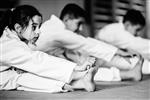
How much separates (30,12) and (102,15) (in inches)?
80.8

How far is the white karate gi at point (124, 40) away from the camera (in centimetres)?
275

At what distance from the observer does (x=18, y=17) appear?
177cm

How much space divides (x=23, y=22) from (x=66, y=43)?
55cm

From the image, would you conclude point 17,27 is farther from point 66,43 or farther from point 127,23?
point 127,23

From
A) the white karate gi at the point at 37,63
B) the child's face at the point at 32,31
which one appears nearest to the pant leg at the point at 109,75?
the white karate gi at the point at 37,63

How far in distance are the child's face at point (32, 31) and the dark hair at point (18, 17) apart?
0.02 metres

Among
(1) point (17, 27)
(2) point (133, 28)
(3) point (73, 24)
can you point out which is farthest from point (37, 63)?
(2) point (133, 28)

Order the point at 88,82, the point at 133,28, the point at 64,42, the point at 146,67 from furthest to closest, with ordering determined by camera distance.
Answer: the point at 133,28, the point at 146,67, the point at 64,42, the point at 88,82

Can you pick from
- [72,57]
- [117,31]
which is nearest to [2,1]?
[72,57]

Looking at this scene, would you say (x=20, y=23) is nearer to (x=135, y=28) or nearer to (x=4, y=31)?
(x=4, y=31)

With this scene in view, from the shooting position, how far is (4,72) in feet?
6.03

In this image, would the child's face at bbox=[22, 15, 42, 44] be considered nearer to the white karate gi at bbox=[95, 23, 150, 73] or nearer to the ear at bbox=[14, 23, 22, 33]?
the ear at bbox=[14, 23, 22, 33]

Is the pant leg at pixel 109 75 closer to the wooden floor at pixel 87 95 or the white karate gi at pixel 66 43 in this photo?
the white karate gi at pixel 66 43

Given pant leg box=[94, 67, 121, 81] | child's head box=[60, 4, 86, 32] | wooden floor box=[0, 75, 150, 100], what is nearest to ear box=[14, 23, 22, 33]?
wooden floor box=[0, 75, 150, 100]
